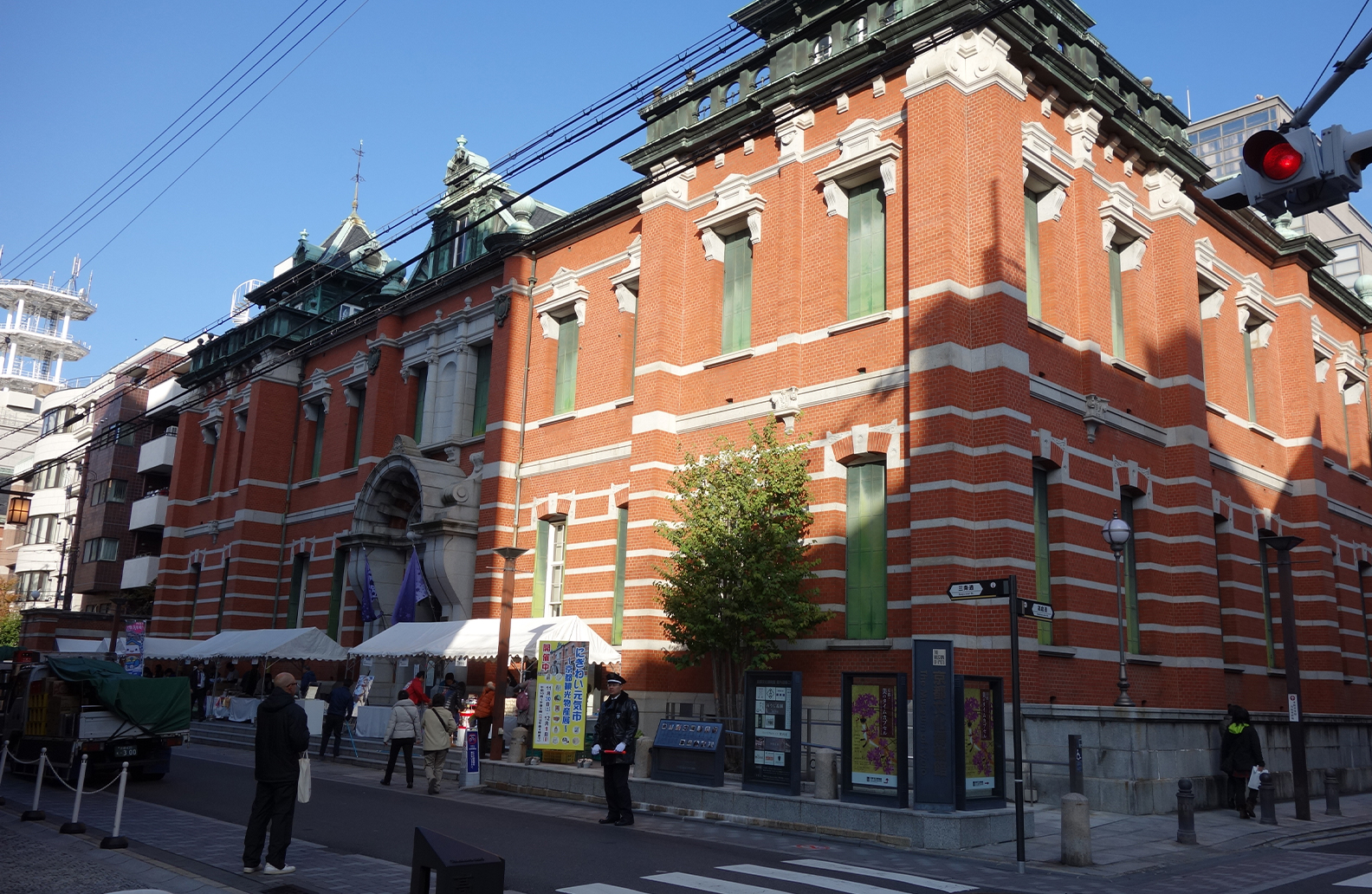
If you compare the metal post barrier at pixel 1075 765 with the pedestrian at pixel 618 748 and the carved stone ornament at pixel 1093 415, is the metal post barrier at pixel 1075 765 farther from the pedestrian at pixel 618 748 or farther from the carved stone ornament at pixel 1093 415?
the carved stone ornament at pixel 1093 415

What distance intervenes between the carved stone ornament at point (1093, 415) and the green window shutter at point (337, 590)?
2292 cm

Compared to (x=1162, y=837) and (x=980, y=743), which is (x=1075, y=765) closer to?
(x=1162, y=837)

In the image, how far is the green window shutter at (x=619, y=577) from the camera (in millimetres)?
23625

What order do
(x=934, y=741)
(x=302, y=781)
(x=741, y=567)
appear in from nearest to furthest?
(x=302, y=781), (x=934, y=741), (x=741, y=567)

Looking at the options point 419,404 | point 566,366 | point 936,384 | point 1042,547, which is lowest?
point 1042,547

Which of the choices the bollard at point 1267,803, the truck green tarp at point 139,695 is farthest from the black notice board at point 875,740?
the truck green tarp at point 139,695

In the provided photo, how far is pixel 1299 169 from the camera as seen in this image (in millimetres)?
6367

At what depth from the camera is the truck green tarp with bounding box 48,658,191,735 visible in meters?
17.8

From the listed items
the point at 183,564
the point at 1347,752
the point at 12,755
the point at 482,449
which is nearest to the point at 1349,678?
the point at 1347,752

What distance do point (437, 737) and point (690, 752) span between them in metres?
4.75

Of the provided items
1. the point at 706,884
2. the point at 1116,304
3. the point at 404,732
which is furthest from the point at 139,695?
the point at 1116,304

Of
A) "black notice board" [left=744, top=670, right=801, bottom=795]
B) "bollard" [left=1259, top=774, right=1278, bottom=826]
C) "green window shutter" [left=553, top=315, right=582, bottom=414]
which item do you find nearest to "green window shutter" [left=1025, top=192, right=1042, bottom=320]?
"bollard" [left=1259, top=774, right=1278, bottom=826]

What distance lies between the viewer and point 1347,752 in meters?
24.2

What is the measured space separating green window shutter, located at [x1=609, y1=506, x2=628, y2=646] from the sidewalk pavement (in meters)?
10.4
